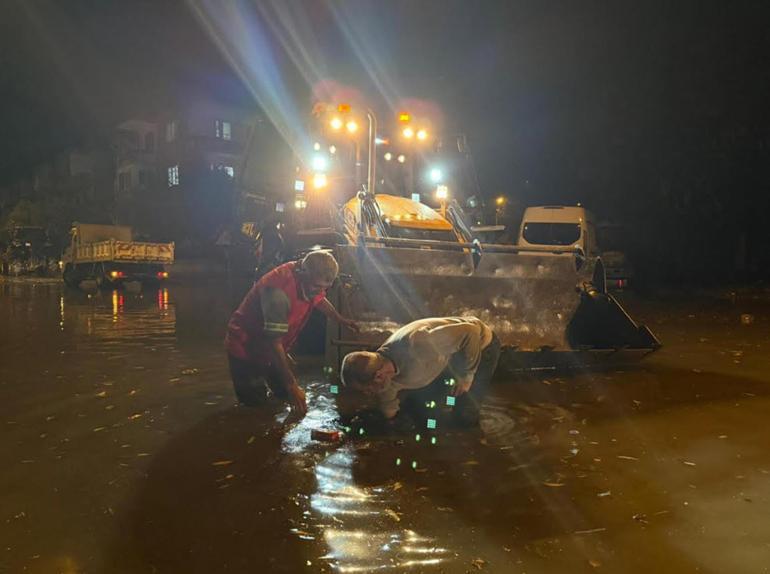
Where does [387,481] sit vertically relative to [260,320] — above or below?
below

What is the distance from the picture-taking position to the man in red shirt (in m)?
4.95

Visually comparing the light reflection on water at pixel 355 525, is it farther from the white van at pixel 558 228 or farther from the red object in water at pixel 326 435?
the white van at pixel 558 228

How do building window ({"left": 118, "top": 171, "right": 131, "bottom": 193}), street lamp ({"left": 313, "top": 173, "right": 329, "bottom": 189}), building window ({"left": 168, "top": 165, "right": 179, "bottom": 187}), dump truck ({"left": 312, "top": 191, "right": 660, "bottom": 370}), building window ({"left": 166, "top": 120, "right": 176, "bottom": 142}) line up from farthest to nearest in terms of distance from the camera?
building window ({"left": 118, "top": 171, "right": 131, "bottom": 193}), building window ({"left": 166, "top": 120, "right": 176, "bottom": 142}), building window ({"left": 168, "top": 165, "right": 179, "bottom": 187}), street lamp ({"left": 313, "top": 173, "right": 329, "bottom": 189}), dump truck ({"left": 312, "top": 191, "right": 660, "bottom": 370})

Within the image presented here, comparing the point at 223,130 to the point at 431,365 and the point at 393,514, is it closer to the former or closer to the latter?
the point at 431,365

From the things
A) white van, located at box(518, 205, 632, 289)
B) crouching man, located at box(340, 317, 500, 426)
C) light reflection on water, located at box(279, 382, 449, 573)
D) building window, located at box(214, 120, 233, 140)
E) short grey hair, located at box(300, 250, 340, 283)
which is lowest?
light reflection on water, located at box(279, 382, 449, 573)

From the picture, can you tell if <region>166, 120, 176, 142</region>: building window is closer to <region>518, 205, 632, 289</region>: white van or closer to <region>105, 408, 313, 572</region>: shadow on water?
<region>518, 205, 632, 289</region>: white van

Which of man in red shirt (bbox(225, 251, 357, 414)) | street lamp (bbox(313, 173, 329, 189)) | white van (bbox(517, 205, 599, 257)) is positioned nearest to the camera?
man in red shirt (bbox(225, 251, 357, 414))

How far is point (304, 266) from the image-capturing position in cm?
509

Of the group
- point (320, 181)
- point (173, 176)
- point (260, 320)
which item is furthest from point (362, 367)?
point (173, 176)

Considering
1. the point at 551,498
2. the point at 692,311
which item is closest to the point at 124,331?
the point at 551,498

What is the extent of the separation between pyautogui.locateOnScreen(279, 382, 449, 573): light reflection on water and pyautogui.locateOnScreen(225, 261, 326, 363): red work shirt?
1131 mm

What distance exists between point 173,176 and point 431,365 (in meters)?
41.4

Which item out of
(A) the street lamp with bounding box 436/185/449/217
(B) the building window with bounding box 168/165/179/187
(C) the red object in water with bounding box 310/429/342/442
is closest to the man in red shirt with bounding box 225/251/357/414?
(C) the red object in water with bounding box 310/429/342/442

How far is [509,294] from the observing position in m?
7.46
